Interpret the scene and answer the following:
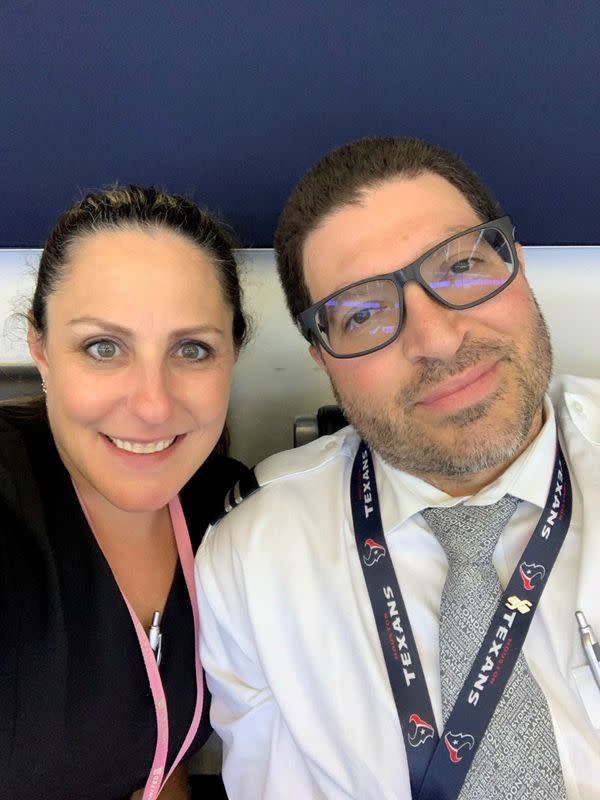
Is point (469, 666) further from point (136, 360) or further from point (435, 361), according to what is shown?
point (136, 360)

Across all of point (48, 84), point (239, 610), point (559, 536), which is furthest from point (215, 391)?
point (48, 84)

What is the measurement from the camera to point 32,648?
1043mm

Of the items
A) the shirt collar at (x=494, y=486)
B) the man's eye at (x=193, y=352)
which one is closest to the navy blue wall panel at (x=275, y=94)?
the man's eye at (x=193, y=352)

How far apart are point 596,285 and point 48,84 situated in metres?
1.53

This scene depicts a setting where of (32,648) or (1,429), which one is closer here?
(32,648)

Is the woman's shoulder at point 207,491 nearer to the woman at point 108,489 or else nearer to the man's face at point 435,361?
the woman at point 108,489

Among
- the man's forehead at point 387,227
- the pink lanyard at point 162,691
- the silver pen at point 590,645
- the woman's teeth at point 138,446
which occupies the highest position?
the man's forehead at point 387,227

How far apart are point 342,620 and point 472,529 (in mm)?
299

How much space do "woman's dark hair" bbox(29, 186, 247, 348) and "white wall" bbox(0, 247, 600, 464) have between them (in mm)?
355

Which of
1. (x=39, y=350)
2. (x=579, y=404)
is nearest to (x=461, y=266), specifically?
(x=579, y=404)

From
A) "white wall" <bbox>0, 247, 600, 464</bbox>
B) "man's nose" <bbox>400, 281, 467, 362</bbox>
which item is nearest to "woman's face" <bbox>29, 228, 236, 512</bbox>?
"man's nose" <bbox>400, 281, 467, 362</bbox>

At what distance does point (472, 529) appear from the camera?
105 cm

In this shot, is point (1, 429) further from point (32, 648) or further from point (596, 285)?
point (596, 285)

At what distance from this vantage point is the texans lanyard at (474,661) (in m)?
0.93
